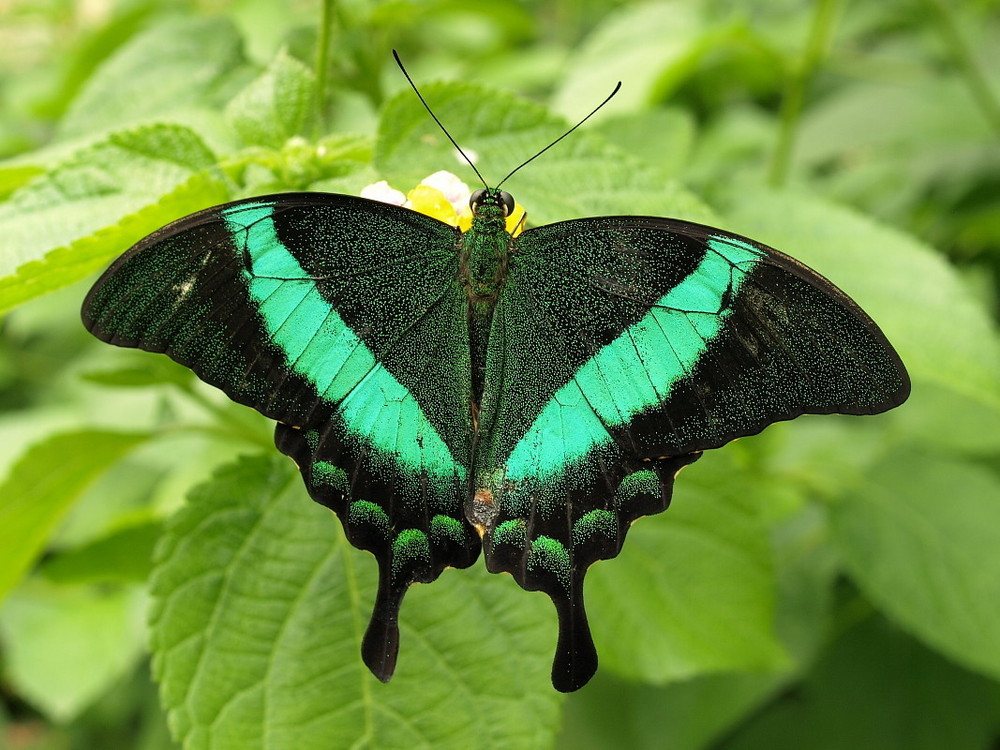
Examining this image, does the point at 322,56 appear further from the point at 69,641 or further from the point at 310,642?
the point at 69,641

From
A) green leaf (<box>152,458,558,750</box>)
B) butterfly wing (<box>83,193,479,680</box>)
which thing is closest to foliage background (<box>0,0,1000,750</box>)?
green leaf (<box>152,458,558,750</box>)

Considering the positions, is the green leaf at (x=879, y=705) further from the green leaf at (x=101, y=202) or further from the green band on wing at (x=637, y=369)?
the green leaf at (x=101, y=202)

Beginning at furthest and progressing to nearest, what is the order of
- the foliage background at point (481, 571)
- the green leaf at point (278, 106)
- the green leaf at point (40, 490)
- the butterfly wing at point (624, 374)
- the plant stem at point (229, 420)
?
the plant stem at point (229, 420)
the green leaf at point (40, 490)
the green leaf at point (278, 106)
the foliage background at point (481, 571)
the butterfly wing at point (624, 374)

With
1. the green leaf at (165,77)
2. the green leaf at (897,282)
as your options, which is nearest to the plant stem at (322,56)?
the green leaf at (165,77)

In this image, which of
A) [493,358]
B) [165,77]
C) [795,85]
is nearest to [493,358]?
[493,358]

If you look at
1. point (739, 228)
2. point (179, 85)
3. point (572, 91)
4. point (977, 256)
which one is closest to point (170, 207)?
point (179, 85)

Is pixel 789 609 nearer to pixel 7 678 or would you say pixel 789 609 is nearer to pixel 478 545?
pixel 478 545
